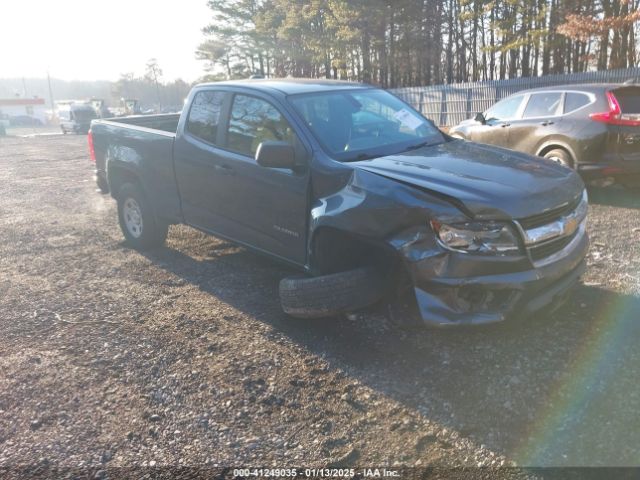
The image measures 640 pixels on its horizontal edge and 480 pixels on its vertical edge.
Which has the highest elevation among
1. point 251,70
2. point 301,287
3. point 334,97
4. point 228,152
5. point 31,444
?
point 251,70

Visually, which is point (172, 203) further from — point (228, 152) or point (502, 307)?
point (502, 307)

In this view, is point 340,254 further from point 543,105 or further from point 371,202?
point 543,105

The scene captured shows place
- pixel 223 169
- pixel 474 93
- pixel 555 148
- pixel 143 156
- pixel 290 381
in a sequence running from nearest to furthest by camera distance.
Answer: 1. pixel 290 381
2. pixel 223 169
3. pixel 143 156
4. pixel 555 148
5. pixel 474 93

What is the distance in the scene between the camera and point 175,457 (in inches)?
106

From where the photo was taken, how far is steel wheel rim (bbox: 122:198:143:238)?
20.0 ft

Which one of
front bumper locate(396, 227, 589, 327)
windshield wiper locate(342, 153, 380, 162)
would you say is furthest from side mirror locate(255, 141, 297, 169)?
front bumper locate(396, 227, 589, 327)

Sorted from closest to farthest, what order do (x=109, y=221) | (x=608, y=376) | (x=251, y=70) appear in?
(x=608, y=376) < (x=109, y=221) < (x=251, y=70)

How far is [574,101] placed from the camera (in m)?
7.84

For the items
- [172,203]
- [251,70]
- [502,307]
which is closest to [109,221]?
[172,203]

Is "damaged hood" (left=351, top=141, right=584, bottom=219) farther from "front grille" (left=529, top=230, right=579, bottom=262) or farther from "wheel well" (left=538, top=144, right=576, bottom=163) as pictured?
"wheel well" (left=538, top=144, right=576, bottom=163)

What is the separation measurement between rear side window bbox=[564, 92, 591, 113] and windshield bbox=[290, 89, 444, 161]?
417 cm

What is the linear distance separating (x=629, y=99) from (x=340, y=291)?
6033 millimetres

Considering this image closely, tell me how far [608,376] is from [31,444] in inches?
129

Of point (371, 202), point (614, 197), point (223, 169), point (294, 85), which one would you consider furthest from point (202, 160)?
point (614, 197)
